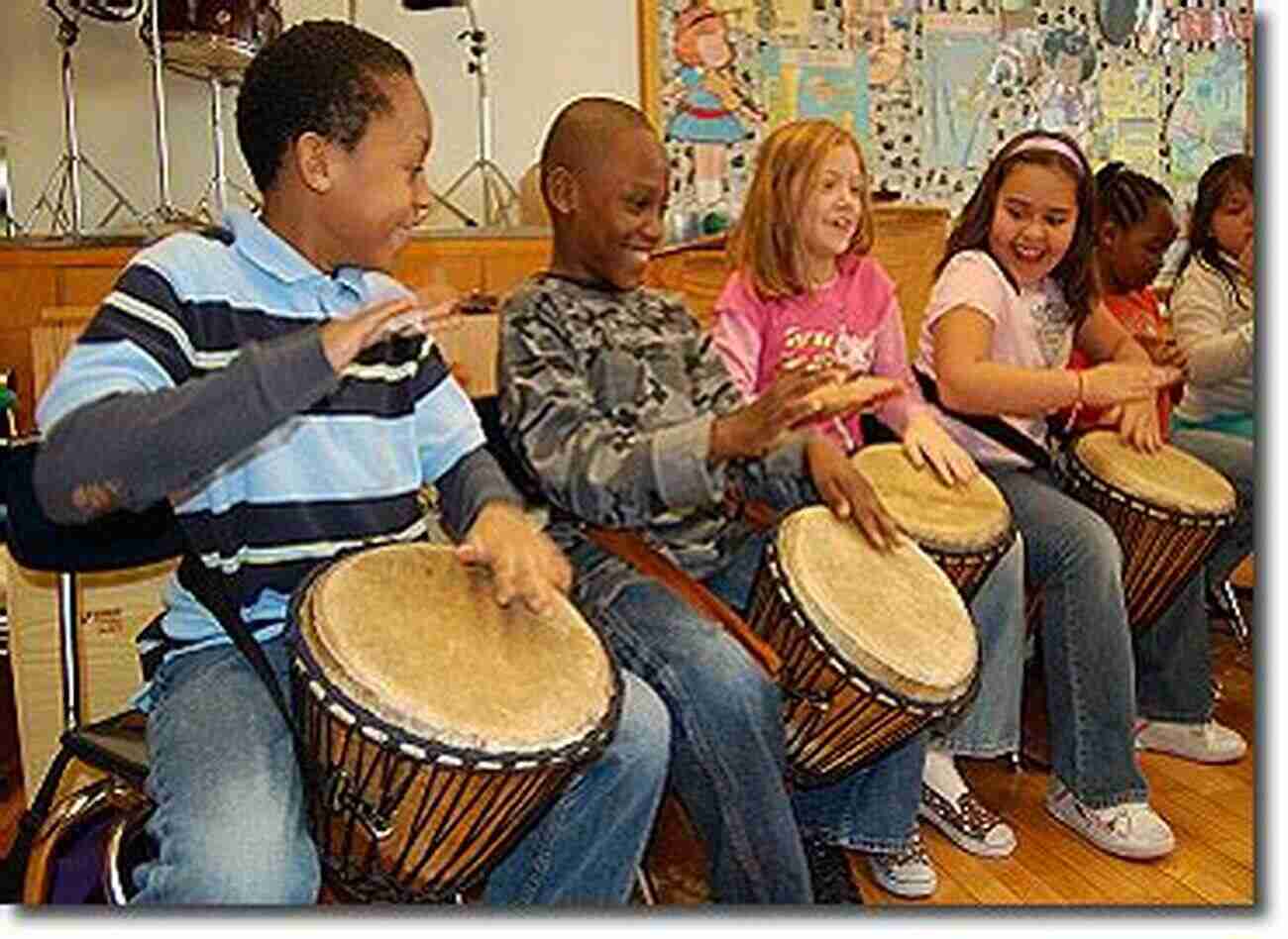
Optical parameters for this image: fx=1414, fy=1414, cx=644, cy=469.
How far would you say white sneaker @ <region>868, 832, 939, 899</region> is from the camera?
1.04 metres

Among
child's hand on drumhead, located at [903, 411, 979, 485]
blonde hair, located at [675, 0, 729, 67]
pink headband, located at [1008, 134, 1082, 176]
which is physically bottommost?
child's hand on drumhead, located at [903, 411, 979, 485]

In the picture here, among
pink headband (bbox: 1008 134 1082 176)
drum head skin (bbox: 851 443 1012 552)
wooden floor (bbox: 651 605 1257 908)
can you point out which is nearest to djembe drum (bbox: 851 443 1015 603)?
drum head skin (bbox: 851 443 1012 552)

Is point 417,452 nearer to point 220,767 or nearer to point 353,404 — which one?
point 353,404

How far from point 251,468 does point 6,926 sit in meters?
0.28

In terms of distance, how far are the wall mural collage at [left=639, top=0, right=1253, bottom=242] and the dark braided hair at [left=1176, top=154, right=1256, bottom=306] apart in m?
0.02

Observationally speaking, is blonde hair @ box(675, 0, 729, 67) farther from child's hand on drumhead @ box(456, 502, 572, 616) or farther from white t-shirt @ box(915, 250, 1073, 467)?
child's hand on drumhead @ box(456, 502, 572, 616)

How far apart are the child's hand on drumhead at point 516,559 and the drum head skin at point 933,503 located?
390 mm

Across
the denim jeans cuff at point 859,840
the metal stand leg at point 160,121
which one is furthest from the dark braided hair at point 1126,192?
the metal stand leg at point 160,121

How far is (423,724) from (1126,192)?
0.91 metres

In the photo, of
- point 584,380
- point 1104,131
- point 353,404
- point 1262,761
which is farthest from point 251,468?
point 1104,131

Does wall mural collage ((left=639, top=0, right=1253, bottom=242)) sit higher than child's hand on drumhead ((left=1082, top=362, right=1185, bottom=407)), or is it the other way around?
wall mural collage ((left=639, top=0, right=1253, bottom=242))

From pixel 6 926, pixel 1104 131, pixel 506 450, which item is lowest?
pixel 6 926

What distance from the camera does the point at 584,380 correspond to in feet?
3.69

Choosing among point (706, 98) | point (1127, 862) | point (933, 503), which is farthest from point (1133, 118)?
point (1127, 862)
